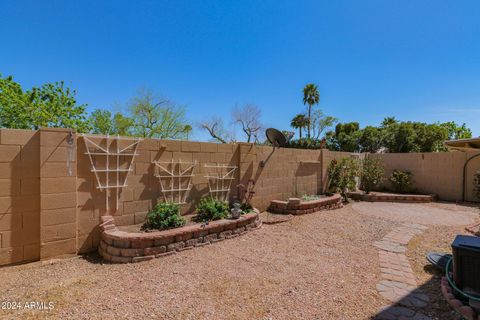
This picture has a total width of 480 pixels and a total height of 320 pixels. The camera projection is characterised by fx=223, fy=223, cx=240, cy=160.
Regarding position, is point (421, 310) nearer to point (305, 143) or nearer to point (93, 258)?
point (93, 258)

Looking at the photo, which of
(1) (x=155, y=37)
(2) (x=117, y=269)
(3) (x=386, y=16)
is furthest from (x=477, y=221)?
(1) (x=155, y=37)

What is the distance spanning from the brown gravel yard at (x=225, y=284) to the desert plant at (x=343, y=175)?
14.9ft

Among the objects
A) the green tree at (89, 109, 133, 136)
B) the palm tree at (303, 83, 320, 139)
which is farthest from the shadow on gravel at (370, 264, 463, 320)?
the palm tree at (303, 83, 320, 139)

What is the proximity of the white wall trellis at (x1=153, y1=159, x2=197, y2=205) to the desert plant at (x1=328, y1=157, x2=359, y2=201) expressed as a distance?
6390mm

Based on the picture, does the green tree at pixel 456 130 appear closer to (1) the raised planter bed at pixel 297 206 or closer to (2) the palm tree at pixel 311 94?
(2) the palm tree at pixel 311 94

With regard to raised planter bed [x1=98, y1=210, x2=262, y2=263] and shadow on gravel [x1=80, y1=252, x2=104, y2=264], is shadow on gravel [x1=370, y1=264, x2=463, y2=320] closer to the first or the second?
raised planter bed [x1=98, y1=210, x2=262, y2=263]

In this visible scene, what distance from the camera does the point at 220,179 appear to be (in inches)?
228

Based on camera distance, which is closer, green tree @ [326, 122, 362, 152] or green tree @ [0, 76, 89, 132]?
green tree @ [0, 76, 89, 132]

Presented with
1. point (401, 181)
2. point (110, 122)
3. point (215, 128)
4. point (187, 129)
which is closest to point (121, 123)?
point (110, 122)

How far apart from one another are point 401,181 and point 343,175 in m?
3.32

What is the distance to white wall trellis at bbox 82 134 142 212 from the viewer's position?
3.92 meters

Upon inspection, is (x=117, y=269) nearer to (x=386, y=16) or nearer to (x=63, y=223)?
(x=63, y=223)

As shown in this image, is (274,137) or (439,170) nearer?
(274,137)

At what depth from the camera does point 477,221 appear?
623 centimetres
